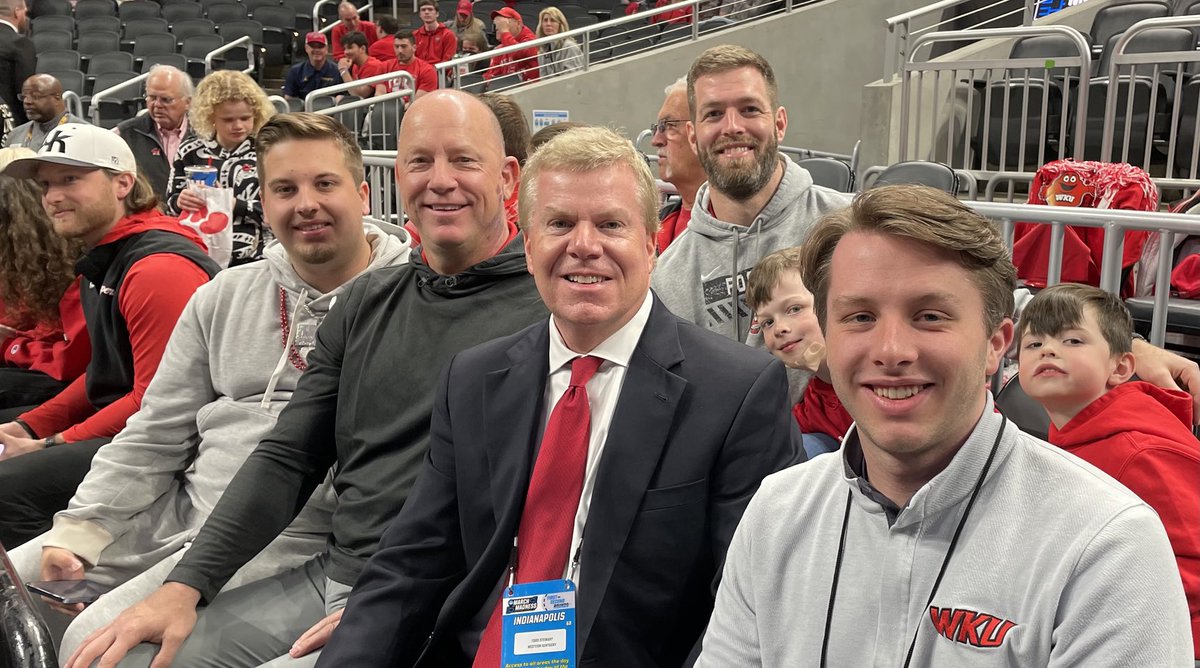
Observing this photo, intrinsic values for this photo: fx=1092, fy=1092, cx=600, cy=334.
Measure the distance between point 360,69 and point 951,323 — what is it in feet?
37.3

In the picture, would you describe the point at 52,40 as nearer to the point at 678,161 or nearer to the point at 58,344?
the point at 58,344

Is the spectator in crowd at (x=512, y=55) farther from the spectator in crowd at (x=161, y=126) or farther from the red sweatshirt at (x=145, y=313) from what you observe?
the red sweatshirt at (x=145, y=313)

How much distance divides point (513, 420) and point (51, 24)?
14.4 meters

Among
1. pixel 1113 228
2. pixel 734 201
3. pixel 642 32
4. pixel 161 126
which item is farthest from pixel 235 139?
pixel 642 32

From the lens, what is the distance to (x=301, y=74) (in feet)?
38.3

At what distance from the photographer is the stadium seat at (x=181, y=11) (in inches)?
578

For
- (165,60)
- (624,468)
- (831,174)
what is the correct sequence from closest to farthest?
(624,468) < (831,174) < (165,60)

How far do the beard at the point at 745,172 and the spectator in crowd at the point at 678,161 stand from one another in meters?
0.62

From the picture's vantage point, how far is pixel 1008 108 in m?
6.61

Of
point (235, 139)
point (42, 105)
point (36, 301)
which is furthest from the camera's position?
point (42, 105)

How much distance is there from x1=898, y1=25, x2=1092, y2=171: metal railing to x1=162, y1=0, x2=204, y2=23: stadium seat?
1095cm

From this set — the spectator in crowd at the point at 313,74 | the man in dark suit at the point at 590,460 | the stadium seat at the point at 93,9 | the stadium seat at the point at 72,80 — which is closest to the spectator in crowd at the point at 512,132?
the man in dark suit at the point at 590,460

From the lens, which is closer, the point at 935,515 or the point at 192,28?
the point at 935,515

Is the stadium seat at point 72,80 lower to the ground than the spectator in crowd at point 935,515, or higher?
higher
